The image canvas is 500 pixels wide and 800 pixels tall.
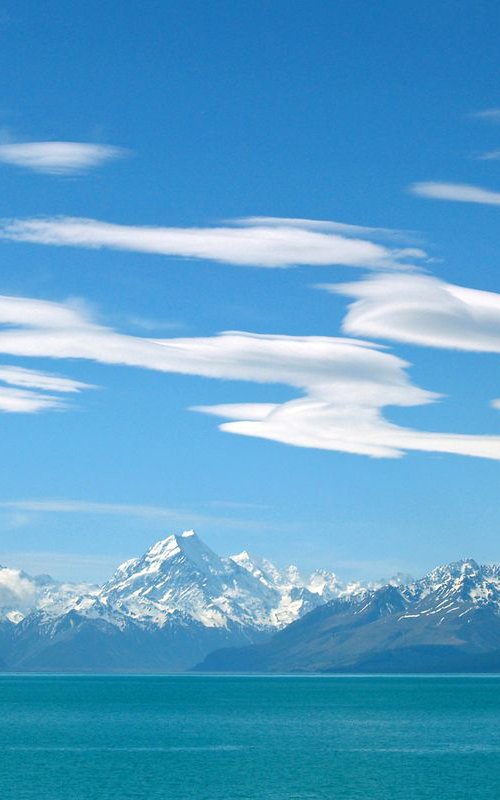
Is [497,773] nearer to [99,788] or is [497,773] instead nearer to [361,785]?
[361,785]

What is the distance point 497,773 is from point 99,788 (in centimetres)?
5268

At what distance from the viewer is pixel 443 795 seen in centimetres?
14075

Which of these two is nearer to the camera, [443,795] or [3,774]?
[443,795]

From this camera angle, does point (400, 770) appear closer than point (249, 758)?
Yes

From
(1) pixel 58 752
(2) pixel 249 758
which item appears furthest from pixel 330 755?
(1) pixel 58 752

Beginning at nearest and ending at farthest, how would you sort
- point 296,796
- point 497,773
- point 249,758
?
1. point 296,796
2. point 497,773
3. point 249,758

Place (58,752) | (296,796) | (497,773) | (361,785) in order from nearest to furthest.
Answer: (296,796), (361,785), (497,773), (58,752)

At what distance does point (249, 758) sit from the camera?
181875 millimetres

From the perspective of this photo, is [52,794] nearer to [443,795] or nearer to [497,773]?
[443,795]

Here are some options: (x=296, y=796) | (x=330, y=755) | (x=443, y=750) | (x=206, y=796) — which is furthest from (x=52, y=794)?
(x=443, y=750)

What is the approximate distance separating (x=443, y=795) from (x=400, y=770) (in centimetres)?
2293

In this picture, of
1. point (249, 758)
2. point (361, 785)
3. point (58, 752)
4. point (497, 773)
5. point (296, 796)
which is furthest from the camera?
point (58, 752)

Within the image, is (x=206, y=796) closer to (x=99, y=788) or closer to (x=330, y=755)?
(x=99, y=788)

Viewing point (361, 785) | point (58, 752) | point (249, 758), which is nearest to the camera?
point (361, 785)
